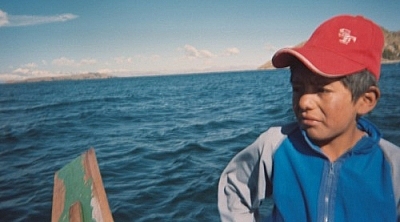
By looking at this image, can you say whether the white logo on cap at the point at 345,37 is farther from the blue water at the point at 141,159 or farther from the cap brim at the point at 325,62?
the blue water at the point at 141,159

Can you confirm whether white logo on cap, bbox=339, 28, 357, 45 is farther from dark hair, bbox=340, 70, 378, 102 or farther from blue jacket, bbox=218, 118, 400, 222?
blue jacket, bbox=218, 118, 400, 222

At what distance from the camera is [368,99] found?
151 cm

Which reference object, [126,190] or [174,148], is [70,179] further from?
[174,148]

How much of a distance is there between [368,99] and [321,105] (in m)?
0.29

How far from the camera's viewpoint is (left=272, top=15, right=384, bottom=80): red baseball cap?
1.34 metres

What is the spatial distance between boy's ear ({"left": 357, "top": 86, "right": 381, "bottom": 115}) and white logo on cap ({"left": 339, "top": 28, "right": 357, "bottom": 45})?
Answer: 0.92ft

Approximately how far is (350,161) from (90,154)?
94.1 inches

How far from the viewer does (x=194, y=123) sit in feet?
42.1

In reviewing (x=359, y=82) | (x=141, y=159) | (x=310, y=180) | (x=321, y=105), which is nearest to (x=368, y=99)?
(x=359, y=82)

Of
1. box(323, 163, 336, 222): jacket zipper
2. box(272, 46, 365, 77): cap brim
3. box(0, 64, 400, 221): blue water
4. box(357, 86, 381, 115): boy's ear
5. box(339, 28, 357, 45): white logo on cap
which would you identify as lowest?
box(0, 64, 400, 221): blue water

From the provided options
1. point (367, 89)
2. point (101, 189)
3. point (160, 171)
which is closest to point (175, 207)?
point (160, 171)

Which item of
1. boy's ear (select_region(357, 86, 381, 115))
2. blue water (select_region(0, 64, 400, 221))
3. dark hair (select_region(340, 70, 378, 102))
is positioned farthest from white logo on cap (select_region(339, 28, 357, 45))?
blue water (select_region(0, 64, 400, 221))

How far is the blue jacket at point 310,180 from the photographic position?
56.1 inches

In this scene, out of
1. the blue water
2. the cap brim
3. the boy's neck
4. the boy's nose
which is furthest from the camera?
the blue water
